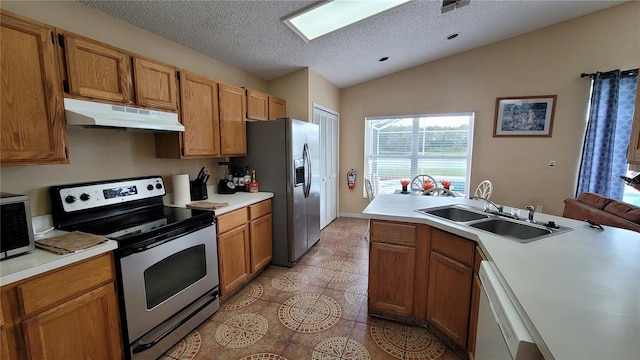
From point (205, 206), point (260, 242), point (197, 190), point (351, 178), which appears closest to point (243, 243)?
point (260, 242)

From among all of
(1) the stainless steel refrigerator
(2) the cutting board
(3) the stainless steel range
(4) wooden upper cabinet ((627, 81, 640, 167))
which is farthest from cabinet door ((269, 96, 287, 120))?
(4) wooden upper cabinet ((627, 81, 640, 167))

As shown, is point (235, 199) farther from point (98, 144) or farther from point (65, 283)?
point (65, 283)

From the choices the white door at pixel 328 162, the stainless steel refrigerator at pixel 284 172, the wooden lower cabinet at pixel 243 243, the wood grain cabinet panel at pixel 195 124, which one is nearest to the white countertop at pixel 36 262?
the wooden lower cabinet at pixel 243 243

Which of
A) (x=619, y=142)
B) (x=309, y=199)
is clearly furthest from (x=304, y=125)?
(x=619, y=142)

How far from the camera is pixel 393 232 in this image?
76.9 inches

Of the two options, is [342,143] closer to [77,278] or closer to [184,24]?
[184,24]

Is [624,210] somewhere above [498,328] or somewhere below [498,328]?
above

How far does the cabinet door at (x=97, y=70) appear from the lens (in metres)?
1.52

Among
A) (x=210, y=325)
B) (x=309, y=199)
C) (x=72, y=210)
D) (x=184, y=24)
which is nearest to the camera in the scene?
(x=72, y=210)

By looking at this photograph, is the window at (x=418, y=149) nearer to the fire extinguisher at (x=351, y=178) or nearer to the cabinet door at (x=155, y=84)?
the fire extinguisher at (x=351, y=178)

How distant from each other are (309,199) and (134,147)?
1845mm

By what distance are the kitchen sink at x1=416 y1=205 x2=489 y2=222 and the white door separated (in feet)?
7.44

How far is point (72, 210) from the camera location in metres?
1.70

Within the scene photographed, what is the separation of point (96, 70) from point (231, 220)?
55.3 inches
